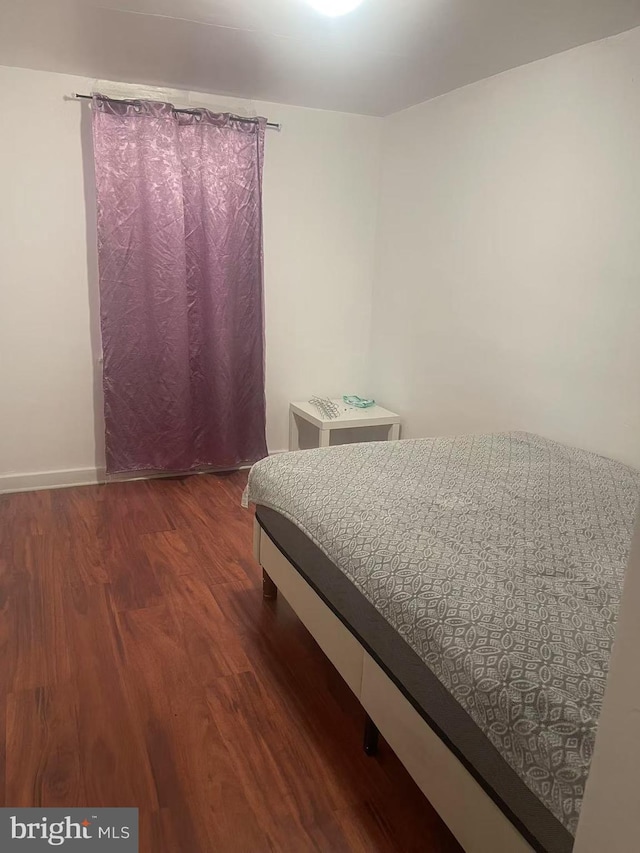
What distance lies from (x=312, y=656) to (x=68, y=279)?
245 centimetres

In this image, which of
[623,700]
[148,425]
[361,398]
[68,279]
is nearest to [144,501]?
[148,425]

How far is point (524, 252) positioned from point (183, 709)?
7.71ft

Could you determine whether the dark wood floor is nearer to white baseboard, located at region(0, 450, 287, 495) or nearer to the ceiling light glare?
white baseboard, located at region(0, 450, 287, 495)

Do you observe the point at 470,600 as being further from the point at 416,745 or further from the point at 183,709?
the point at 183,709

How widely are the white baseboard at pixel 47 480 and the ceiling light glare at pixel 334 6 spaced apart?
267 cm

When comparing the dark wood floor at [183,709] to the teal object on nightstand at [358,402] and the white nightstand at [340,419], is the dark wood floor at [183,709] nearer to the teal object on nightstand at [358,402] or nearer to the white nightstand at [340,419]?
the white nightstand at [340,419]

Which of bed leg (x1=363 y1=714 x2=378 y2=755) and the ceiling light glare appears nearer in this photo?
bed leg (x1=363 y1=714 x2=378 y2=755)

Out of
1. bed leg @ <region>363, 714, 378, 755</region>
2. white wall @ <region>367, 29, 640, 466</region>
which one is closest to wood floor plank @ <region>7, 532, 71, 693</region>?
bed leg @ <region>363, 714, 378, 755</region>

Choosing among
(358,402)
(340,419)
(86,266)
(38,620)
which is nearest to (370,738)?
(38,620)

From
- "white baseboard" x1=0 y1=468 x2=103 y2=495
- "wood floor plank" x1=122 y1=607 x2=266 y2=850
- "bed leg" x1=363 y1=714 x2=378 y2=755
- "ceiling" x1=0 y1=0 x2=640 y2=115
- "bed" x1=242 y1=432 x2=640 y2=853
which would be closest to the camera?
"bed" x1=242 y1=432 x2=640 y2=853

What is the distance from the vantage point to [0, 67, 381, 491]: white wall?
3.23 m

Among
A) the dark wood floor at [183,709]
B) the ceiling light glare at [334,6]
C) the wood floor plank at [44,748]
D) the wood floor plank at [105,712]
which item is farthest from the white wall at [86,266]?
the wood floor plank at [44,748]

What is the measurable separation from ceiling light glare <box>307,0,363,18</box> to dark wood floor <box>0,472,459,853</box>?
215 centimetres

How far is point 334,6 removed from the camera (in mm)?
2074
